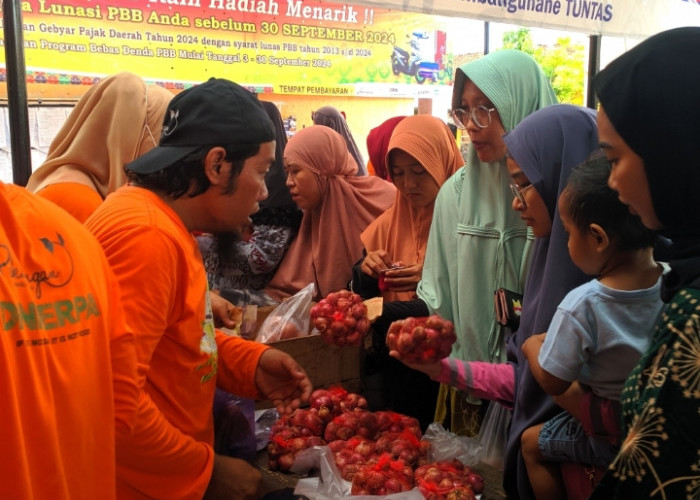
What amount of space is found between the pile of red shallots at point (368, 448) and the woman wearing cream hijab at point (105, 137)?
116cm

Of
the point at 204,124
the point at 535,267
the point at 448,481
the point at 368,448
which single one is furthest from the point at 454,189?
the point at 204,124

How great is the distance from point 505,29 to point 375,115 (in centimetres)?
203

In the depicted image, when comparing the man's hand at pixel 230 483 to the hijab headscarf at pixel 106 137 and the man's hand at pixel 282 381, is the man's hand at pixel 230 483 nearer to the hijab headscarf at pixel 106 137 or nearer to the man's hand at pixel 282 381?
the man's hand at pixel 282 381

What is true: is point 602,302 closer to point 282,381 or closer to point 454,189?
point 282,381

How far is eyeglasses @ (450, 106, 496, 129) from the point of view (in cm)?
276

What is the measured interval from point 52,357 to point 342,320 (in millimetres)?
1432

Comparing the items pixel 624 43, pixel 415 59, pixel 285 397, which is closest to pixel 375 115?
pixel 415 59

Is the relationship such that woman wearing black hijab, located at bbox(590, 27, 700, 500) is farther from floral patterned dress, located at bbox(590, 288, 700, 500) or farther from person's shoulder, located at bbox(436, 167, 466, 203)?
person's shoulder, located at bbox(436, 167, 466, 203)

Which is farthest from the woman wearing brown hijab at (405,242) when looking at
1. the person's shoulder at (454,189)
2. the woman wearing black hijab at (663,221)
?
the woman wearing black hijab at (663,221)

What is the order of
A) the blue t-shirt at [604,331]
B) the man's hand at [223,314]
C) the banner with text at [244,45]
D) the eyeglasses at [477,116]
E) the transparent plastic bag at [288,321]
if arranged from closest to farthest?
the blue t-shirt at [604,331] → the man's hand at [223,314] → the eyeglasses at [477,116] → the transparent plastic bag at [288,321] → the banner with text at [244,45]

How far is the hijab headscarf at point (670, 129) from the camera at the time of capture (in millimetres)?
1291

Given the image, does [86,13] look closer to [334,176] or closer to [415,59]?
[334,176]

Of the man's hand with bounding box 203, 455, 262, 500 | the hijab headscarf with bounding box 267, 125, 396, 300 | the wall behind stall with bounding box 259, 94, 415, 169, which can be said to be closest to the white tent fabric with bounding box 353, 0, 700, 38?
the hijab headscarf with bounding box 267, 125, 396, 300

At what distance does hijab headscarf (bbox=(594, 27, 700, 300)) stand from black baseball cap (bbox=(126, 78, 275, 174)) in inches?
38.3
